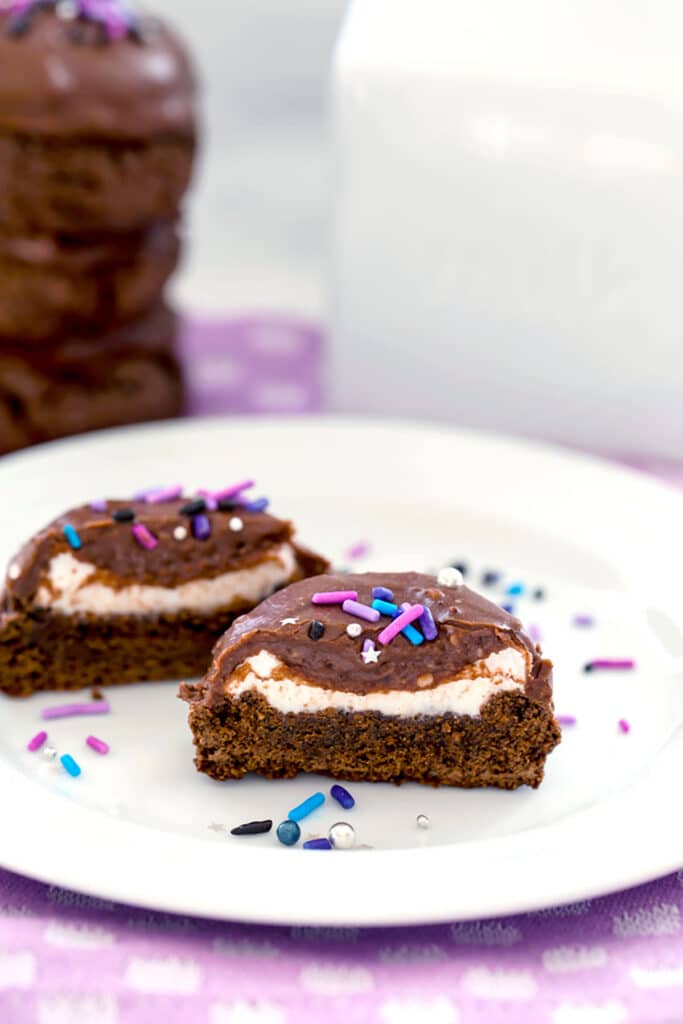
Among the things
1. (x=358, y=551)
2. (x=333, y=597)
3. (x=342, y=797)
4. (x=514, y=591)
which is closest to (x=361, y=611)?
(x=333, y=597)

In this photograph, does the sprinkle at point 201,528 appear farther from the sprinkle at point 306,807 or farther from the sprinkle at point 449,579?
the sprinkle at point 306,807

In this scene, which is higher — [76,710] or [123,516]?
[123,516]

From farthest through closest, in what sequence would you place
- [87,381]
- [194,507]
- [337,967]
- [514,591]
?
[87,381], [514,591], [194,507], [337,967]

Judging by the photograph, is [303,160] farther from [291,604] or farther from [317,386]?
[291,604]

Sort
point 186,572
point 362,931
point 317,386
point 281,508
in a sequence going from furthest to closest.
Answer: point 317,386 → point 281,508 → point 186,572 → point 362,931

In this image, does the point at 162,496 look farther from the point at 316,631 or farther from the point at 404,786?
the point at 404,786

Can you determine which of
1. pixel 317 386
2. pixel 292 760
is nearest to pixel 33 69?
pixel 317 386
